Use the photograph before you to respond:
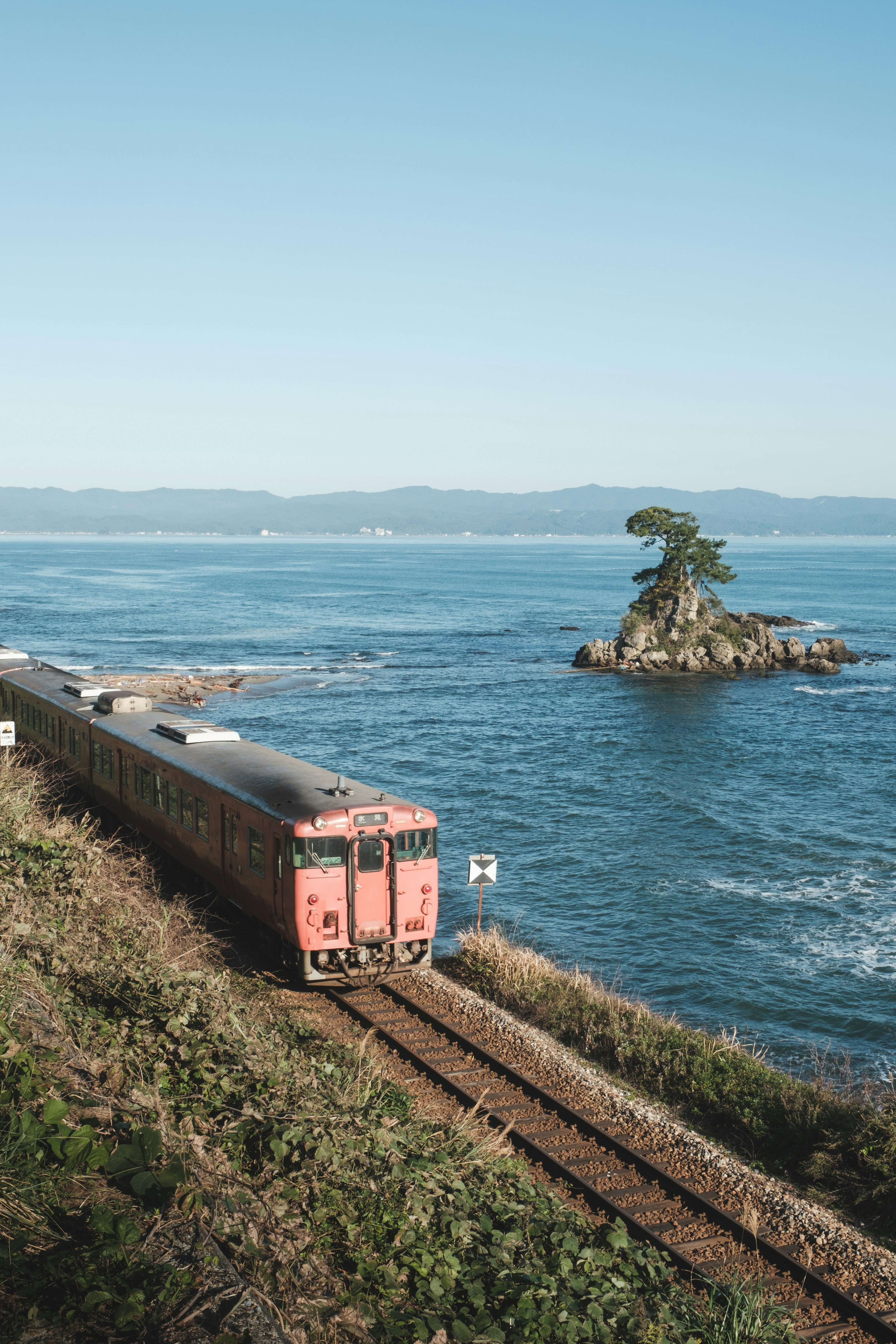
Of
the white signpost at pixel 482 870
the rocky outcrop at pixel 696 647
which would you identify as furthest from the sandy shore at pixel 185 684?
the white signpost at pixel 482 870

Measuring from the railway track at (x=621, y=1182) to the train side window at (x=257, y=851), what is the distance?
2.64 metres

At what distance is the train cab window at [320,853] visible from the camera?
15773 millimetres

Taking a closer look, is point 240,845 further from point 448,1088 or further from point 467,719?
point 467,719

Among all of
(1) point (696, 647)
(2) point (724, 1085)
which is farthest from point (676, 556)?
(2) point (724, 1085)

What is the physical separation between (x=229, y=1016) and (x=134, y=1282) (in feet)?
17.5

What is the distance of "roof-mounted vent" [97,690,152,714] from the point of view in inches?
981

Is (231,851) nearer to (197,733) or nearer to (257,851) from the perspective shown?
(257,851)

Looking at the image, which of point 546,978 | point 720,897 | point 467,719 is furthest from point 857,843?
point 467,719

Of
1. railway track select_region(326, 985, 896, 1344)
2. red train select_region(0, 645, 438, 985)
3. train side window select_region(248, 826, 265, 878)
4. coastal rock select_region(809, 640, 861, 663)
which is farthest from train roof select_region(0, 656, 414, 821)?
coastal rock select_region(809, 640, 861, 663)

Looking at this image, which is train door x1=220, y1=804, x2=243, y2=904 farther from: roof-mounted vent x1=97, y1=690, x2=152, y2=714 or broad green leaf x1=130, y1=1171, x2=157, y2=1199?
broad green leaf x1=130, y1=1171, x2=157, y2=1199

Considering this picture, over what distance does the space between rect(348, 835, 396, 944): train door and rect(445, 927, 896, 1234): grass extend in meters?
3.46

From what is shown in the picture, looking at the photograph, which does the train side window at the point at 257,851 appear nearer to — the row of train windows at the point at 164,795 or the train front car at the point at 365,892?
the train front car at the point at 365,892

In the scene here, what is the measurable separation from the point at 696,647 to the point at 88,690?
191 feet

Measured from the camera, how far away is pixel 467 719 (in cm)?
5525
